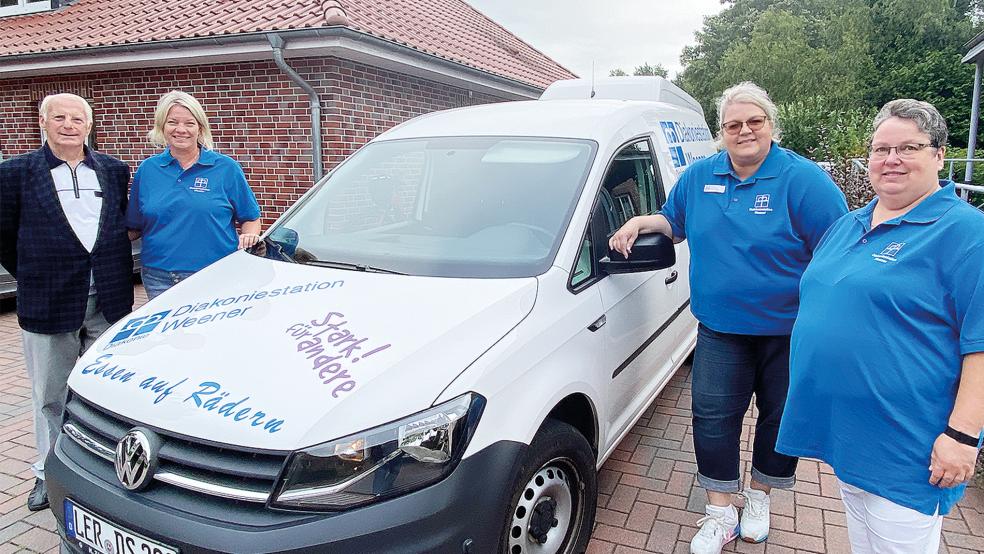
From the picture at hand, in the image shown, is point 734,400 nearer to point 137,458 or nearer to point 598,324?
point 598,324

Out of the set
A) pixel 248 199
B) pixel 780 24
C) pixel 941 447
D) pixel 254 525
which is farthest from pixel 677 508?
pixel 780 24

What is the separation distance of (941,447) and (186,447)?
1.98 metres

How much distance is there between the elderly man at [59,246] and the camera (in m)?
2.97

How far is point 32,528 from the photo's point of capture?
9.78ft

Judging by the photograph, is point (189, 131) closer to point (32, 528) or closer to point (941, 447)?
point (32, 528)

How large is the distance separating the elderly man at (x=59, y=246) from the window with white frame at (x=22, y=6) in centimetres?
955

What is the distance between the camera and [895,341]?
173cm

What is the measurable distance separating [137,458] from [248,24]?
6755 millimetres

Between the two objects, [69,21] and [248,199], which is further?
[69,21]

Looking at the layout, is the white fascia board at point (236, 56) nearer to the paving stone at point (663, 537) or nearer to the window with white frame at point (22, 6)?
the window with white frame at point (22, 6)

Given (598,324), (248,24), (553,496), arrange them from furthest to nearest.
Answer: (248,24), (598,324), (553,496)

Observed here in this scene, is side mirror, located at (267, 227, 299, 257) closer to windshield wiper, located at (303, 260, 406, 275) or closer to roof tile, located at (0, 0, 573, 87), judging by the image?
windshield wiper, located at (303, 260, 406, 275)

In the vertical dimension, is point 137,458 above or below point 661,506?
above

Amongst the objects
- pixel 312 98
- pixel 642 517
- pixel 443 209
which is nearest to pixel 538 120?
pixel 443 209
